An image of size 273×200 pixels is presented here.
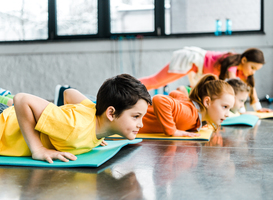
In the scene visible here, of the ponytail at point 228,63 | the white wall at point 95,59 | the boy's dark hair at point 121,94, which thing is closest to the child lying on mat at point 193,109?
the boy's dark hair at point 121,94

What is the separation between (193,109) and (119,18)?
3.34 metres

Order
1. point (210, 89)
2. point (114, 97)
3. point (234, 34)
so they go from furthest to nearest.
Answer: point (234, 34) < point (210, 89) < point (114, 97)

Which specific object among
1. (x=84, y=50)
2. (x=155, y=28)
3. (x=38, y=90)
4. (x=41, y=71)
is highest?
(x=155, y=28)

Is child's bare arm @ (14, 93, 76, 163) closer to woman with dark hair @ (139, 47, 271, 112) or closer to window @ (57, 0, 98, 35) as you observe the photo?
woman with dark hair @ (139, 47, 271, 112)

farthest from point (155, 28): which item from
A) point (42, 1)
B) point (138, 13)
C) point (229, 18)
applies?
point (42, 1)

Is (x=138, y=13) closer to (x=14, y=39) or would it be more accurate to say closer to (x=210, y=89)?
(x=14, y=39)

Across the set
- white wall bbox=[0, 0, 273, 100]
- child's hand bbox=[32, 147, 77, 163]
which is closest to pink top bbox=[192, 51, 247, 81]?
white wall bbox=[0, 0, 273, 100]

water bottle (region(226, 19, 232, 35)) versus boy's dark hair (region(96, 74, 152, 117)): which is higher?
water bottle (region(226, 19, 232, 35))

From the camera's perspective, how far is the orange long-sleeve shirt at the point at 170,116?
1.58 m

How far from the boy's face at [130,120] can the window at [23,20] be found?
4.21 m

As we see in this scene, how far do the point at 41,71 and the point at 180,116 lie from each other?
12.3 feet

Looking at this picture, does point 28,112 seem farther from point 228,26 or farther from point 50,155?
point 228,26

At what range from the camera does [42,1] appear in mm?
4844

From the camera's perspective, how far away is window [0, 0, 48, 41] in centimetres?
486
